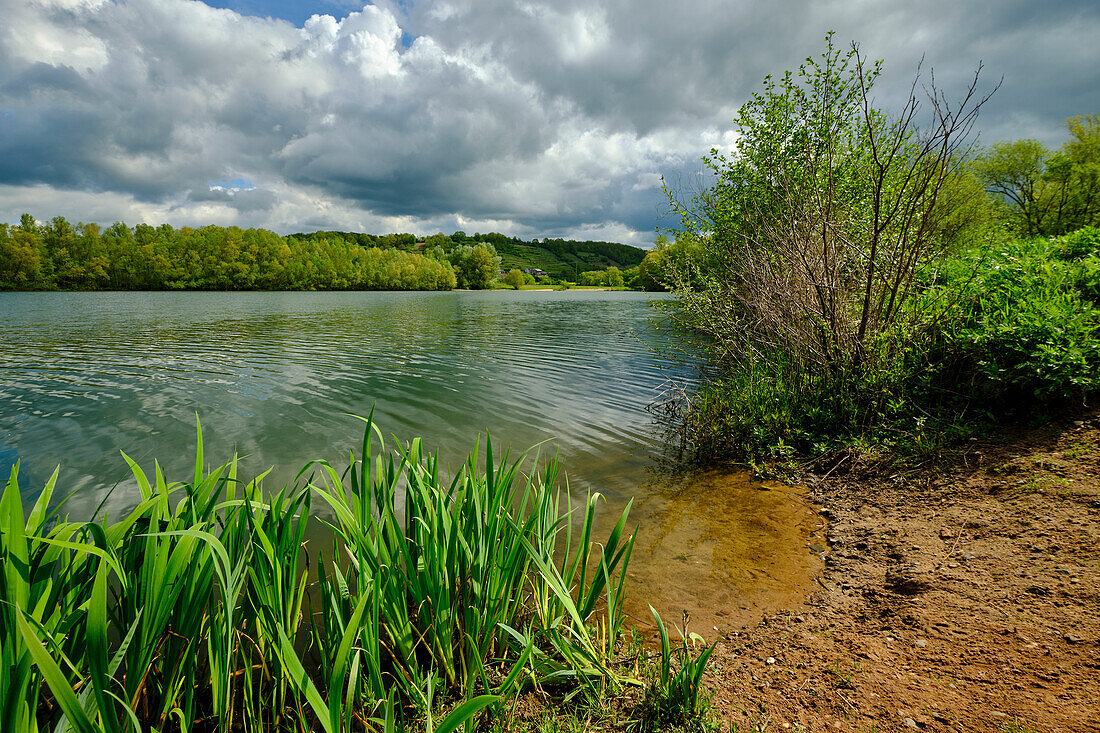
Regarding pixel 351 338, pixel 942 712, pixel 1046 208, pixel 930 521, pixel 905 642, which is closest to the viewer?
pixel 942 712

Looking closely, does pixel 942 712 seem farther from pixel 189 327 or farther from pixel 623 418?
pixel 189 327

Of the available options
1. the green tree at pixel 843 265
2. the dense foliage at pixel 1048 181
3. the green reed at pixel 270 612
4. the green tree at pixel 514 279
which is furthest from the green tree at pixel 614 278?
the green reed at pixel 270 612

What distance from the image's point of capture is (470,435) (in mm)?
8211

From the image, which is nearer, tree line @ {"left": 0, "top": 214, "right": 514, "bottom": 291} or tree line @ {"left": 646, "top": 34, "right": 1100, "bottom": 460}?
tree line @ {"left": 646, "top": 34, "right": 1100, "bottom": 460}

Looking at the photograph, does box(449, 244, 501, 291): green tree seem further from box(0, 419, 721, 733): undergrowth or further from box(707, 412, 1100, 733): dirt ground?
box(0, 419, 721, 733): undergrowth

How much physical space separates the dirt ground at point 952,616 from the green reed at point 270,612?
1.08 metres

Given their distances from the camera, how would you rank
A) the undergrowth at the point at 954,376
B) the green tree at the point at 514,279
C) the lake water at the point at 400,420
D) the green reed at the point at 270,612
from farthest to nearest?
the green tree at the point at 514,279
the undergrowth at the point at 954,376
the lake water at the point at 400,420
the green reed at the point at 270,612

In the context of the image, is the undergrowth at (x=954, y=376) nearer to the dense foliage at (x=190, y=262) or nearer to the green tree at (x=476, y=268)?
the dense foliage at (x=190, y=262)

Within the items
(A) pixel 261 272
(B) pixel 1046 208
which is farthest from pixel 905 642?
(A) pixel 261 272

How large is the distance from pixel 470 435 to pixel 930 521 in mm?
6488

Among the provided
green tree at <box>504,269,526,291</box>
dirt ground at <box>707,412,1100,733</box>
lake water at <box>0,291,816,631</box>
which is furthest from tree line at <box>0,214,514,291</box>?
dirt ground at <box>707,412,1100,733</box>

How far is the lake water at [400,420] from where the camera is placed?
169 inches

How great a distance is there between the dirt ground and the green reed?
108cm

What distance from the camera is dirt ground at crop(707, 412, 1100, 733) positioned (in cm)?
214
